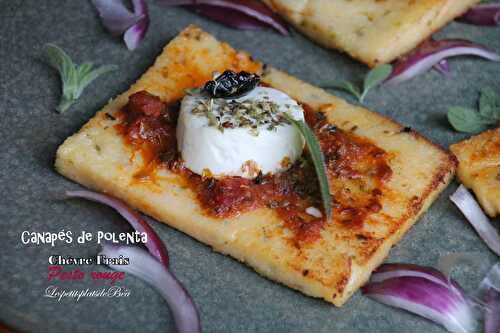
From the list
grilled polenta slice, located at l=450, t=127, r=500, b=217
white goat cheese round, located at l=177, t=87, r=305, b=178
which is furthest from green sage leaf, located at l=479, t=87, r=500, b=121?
white goat cheese round, located at l=177, t=87, r=305, b=178

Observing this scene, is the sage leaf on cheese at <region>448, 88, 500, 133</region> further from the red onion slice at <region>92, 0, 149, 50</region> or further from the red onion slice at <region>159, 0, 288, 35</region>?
the red onion slice at <region>92, 0, 149, 50</region>

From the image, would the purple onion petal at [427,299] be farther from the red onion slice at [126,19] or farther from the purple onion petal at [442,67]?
the red onion slice at [126,19]

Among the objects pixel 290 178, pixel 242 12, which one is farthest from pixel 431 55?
pixel 290 178

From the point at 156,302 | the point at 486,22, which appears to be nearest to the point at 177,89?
the point at 156,302

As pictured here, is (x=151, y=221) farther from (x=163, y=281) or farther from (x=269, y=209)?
(x=269, y=209)

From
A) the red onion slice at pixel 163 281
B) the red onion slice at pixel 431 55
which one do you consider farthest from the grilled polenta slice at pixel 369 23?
the red onion slice at pixel 163 281
